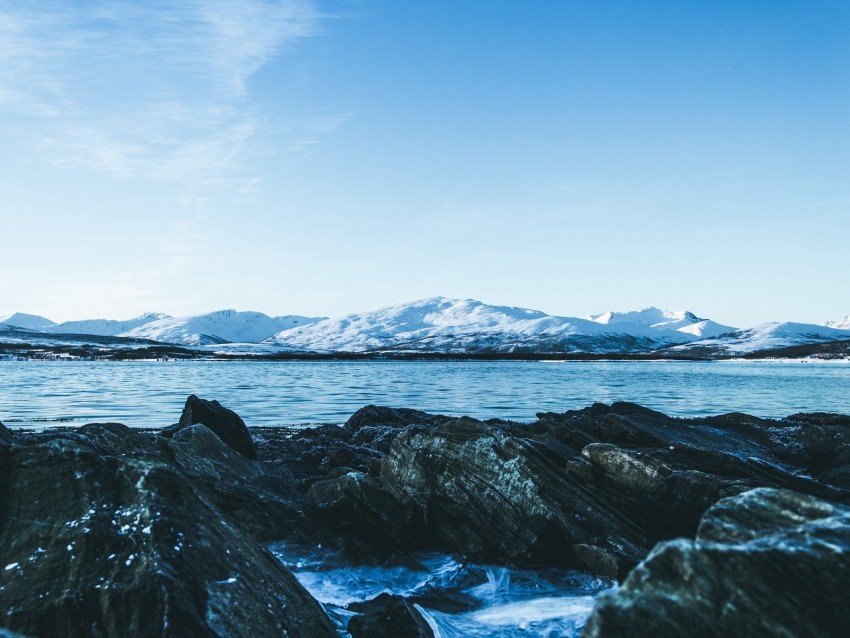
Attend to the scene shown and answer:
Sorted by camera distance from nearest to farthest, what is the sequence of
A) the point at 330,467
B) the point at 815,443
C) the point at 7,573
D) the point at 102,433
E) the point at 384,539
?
1. the point at 7,573
2. the point at 102,433
3. the point at 384,539
4. the point at 330,467
5. the point at 815,443

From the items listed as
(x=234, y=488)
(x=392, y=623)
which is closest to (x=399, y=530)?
(x=234, y=488)

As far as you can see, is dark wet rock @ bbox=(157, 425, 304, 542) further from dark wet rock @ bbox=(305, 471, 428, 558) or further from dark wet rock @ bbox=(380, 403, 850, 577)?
dark wet rock @ bbox=(380, 403, 850, 577)

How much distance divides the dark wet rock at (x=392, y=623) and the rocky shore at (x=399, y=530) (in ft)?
0.09

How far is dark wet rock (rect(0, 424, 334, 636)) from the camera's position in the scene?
5.54 meters

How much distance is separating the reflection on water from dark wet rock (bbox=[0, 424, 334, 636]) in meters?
2.27

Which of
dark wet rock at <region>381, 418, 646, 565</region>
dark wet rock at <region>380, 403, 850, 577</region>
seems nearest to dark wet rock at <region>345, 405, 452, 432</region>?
dark wet rock at <region>380, 403, 850, 577</region>

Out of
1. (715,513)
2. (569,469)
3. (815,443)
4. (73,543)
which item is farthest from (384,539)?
(815,443)

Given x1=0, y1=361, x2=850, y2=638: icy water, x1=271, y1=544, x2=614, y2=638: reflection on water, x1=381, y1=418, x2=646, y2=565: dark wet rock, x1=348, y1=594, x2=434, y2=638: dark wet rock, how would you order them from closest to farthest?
x1=348, y1=594, x2=434, y2=638: dark wet rock → x1=271, y1=544, x2=614, y2=638: reflection on water → x1=0, y1=361, x2=850, y2=638: icy water → x1=381, y1=418, x2=646, y2=565: dark wet rock

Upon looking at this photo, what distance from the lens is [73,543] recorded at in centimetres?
616

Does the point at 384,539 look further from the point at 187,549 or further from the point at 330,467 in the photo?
the point at 330,467

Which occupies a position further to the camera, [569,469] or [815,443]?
[815,443]

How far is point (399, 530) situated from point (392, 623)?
3.96 metres

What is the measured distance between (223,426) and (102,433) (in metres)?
7.78

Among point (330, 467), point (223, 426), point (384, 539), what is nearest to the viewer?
point (384, 539)
